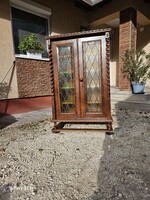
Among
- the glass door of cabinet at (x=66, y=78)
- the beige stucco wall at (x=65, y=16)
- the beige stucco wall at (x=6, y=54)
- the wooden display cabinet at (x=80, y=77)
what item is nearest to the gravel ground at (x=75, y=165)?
the wooden display cabinet at (x=80, y=77)

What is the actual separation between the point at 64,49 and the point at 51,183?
2.13 metres

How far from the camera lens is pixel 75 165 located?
1.89 meters

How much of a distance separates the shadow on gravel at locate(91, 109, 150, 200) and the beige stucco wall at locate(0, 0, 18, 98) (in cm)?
274

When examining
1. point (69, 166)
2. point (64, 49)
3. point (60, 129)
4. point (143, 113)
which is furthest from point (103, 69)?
point (143, 113)

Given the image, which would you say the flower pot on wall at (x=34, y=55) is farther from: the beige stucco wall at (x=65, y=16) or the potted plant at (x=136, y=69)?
the potted plant at (x=136, y=69)

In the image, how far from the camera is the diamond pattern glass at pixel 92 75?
277 centimetres

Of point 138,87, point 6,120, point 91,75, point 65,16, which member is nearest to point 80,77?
point 91,75

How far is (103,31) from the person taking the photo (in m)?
2.59

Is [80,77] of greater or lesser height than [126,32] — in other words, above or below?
below

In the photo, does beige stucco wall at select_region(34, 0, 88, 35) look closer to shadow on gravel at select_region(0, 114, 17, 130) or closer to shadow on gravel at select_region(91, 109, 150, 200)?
shadow on gravel at select_region(0, 114, 17, 130)

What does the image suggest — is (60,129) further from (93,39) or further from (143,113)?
(143,113)

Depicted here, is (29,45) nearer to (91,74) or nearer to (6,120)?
(6,120)

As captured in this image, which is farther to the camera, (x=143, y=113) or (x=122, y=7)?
(x=122, y=7)

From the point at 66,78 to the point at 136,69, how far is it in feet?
9.08
